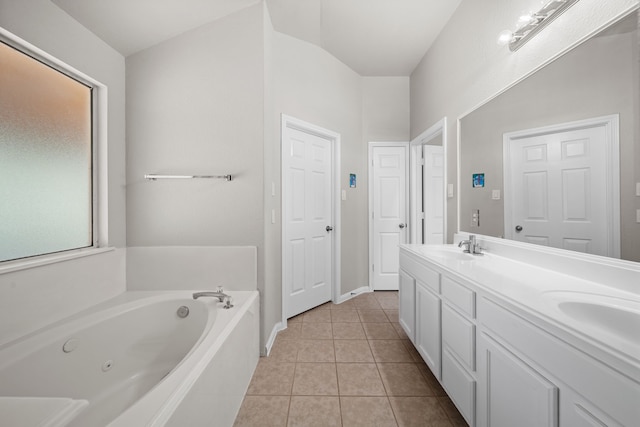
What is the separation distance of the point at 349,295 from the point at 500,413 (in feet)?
6.91

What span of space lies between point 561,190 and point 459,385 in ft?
3.57

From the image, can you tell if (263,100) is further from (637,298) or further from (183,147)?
(637,298)

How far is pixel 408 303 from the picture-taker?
1.92m

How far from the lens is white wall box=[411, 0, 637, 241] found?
3.65 feet

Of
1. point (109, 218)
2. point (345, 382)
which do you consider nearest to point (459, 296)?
point (345, 382)

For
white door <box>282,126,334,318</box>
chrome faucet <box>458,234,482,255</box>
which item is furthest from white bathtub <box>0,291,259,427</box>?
chrome faucet <box>458,234,482,255</box>

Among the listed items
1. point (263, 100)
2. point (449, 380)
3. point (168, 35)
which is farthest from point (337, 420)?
point (168, 35)

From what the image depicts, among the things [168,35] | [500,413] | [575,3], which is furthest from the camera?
[168,35]

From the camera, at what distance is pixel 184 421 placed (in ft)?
2.66

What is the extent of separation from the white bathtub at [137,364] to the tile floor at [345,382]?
196 mm

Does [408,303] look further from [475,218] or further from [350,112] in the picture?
[350,112]

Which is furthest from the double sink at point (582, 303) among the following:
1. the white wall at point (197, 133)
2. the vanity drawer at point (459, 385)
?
the white wall at point (197, 133)

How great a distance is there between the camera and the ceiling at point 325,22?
155cm

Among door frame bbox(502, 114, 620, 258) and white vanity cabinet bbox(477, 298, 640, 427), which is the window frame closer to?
white vanity cabinet bbox(477, 298, 640, 427)
